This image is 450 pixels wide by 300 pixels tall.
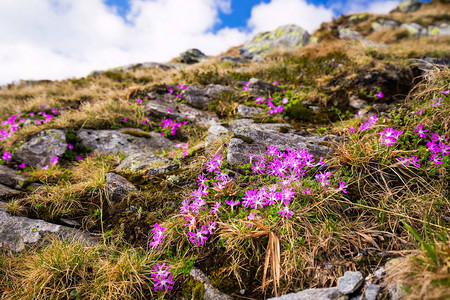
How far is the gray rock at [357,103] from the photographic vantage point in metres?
5.12

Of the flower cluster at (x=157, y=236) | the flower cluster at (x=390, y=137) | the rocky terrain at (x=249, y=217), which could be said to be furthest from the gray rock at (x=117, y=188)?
the flower cluster at (x=390, y=137)

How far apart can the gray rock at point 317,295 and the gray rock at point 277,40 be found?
60.9 feet

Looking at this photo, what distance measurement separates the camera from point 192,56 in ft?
62.4

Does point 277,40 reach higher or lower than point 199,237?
higher

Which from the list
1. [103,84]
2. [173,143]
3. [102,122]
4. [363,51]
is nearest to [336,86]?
[363,51]

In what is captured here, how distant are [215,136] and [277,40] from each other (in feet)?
61.8

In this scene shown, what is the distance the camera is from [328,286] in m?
1.65

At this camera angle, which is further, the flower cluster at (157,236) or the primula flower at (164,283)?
the flower cluster at (157,236)

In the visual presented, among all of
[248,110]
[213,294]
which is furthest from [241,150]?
[248,110]

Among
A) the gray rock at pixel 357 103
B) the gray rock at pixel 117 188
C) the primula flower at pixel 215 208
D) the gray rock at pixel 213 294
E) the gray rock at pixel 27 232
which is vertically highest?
the gray rock at pixel 357 103

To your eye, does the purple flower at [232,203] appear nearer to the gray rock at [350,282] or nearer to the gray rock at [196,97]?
the gray rock at [350,282]

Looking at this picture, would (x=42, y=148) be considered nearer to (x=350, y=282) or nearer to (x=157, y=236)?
(x=157, y=236)

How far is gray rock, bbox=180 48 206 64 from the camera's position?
59.3ft

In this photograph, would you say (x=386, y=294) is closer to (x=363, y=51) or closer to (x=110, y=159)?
(x=110, y=159)
